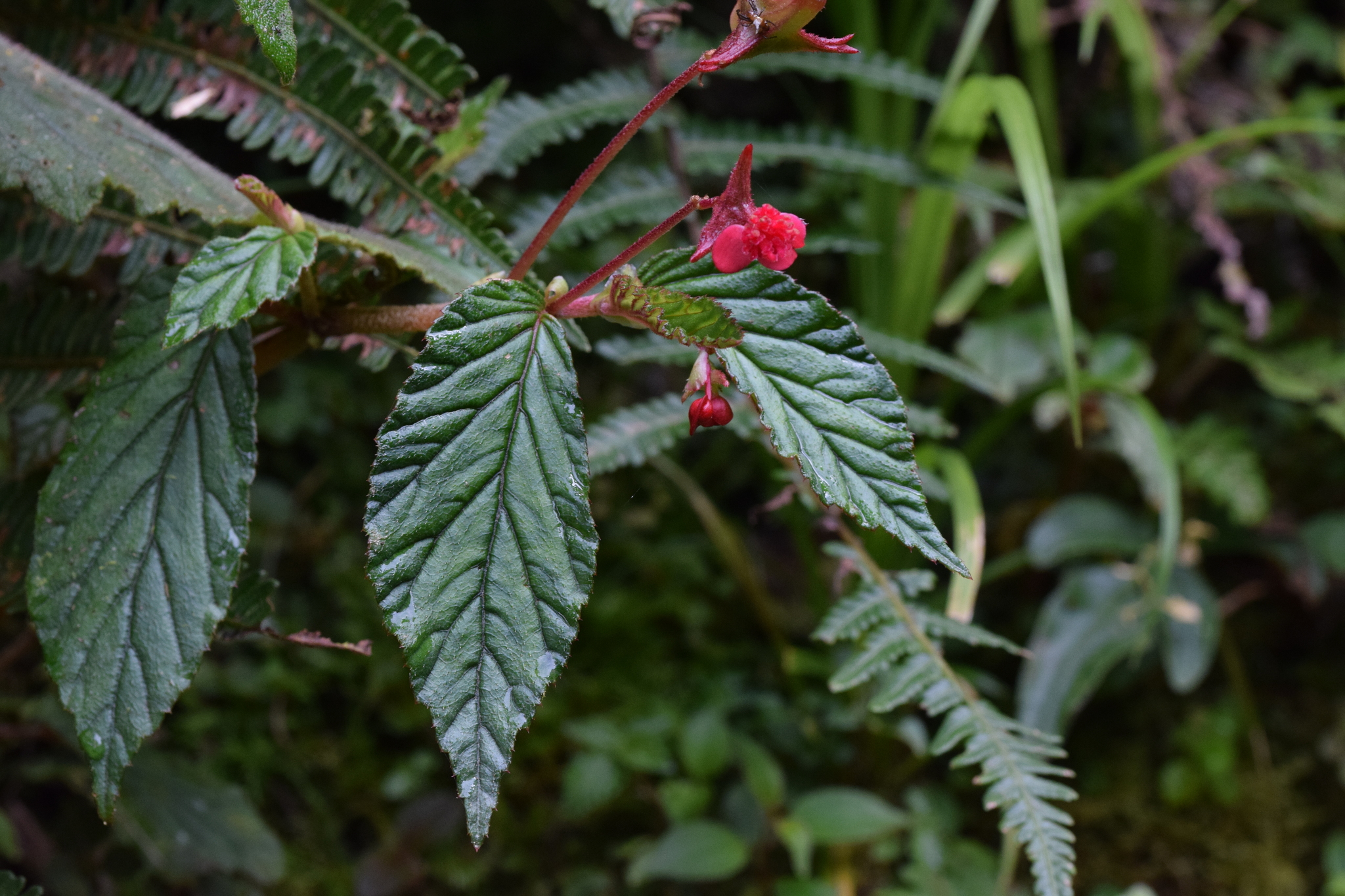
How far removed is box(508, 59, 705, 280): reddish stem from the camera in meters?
0.42

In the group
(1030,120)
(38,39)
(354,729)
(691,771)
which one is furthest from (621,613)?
(38,39)

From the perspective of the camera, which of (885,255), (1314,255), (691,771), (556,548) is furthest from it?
(1314,255)

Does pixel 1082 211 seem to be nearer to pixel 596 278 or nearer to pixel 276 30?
pixel 596 278

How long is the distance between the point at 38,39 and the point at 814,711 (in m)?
1.21

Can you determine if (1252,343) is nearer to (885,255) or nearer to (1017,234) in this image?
(1017,234)

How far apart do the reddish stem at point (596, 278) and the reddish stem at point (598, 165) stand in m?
0.02

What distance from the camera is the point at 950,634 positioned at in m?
0.72

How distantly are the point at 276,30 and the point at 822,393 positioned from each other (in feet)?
1.01

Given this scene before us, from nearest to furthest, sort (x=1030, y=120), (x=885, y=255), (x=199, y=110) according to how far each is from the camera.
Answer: (x=199, y=110), (x=1030, y=120), (x=885, y=255)

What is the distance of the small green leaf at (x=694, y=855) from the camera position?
109 cm

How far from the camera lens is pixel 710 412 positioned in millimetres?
449

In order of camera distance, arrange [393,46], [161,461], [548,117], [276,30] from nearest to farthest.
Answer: [276,30] → [161,461] → [393,46] → [548,117]

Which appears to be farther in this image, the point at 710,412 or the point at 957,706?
the point at 957,706

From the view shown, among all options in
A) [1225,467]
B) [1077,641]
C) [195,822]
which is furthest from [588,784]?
[1225,467]
